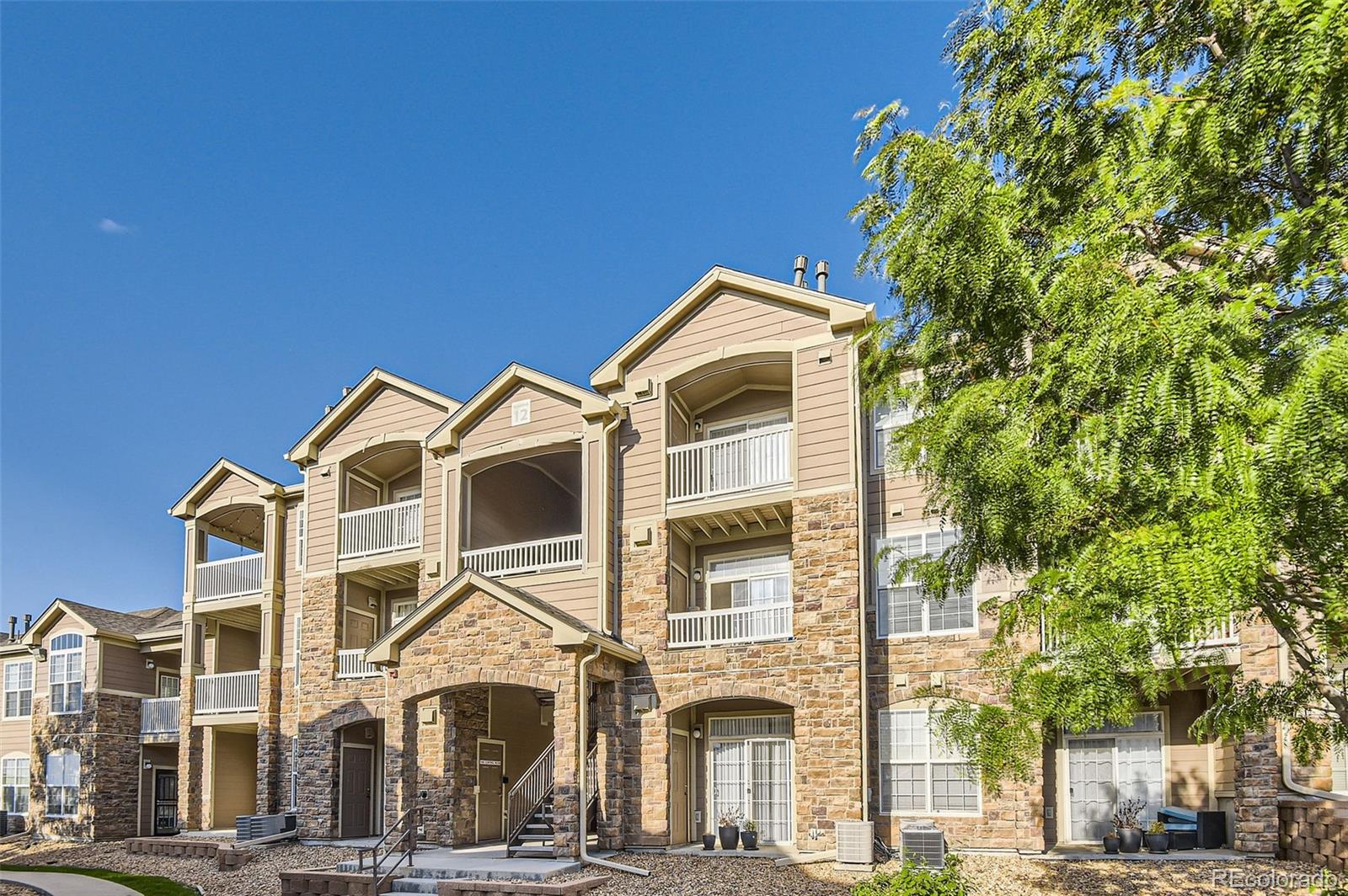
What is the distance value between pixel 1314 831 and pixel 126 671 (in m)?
27.0

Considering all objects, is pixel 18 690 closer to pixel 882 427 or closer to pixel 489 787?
pixel 489 787

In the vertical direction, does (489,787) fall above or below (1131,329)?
below

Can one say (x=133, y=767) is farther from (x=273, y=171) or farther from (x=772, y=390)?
(x=772, y=390)

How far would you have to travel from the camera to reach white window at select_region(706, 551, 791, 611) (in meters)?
17.8

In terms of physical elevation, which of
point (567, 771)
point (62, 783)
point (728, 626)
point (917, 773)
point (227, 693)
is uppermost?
point (728, 626)

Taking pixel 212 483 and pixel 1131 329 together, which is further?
pixel 212 483

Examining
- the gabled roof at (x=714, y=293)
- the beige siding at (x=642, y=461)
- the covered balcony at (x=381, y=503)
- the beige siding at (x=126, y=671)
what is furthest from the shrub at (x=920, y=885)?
the beige siding at (x=126, y=671)

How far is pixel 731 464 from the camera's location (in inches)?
685

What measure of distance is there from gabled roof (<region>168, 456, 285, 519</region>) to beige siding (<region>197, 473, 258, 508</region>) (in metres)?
0.07

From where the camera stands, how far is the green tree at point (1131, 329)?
571cm

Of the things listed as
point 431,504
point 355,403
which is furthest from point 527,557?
point 355,403

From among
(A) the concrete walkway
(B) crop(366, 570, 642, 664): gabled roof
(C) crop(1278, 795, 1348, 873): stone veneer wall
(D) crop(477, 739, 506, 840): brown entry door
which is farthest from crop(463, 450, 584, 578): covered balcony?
(C) crop(1278, 795, 1348, 873): stone veneer wall

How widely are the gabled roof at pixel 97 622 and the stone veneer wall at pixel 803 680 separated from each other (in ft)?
54.5

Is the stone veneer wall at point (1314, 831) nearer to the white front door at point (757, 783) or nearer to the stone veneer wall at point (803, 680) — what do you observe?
the stone veneer wall at point (803, 680)
